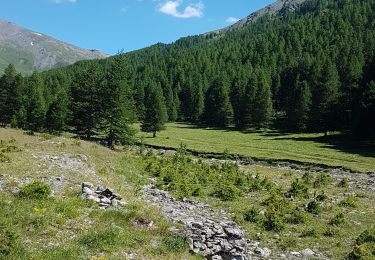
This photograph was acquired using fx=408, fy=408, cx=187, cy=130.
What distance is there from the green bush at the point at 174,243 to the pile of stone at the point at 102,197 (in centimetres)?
493

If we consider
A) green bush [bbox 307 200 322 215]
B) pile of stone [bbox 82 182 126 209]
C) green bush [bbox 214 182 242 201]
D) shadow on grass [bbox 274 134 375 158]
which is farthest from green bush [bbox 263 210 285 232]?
Answer: shadow on grass [bbox 274 134 375 158]

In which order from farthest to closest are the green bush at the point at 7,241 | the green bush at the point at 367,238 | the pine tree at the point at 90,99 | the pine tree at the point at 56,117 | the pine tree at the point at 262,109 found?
1. the pine tree at the point at 262,109
2. the pine tree at the point at 56,117
3. the pine tree at the point at 90,99
4. the green bush at the point at 367,238
5. the green bush at the point at 7,241

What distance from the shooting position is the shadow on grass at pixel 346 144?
64762mm

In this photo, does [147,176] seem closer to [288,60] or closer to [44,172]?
[44,172]

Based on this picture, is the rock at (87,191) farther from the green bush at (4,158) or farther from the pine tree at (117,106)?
the pine tree at (117,106)

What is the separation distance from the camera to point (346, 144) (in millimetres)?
73312

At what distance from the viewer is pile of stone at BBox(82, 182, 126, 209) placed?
853 inches

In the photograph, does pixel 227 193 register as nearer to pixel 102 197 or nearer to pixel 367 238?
pixel 102 197

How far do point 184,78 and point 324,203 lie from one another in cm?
15755

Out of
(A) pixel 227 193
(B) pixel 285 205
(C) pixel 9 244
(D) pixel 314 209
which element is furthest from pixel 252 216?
(C) pixel 9 244

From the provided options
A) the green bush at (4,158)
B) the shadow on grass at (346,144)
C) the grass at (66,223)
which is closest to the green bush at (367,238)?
the grass at (66,223)

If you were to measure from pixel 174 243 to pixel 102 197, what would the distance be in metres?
7.12

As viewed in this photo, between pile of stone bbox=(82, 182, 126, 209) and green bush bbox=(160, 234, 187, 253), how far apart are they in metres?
4.93

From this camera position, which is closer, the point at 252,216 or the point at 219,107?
the point at 252,216
